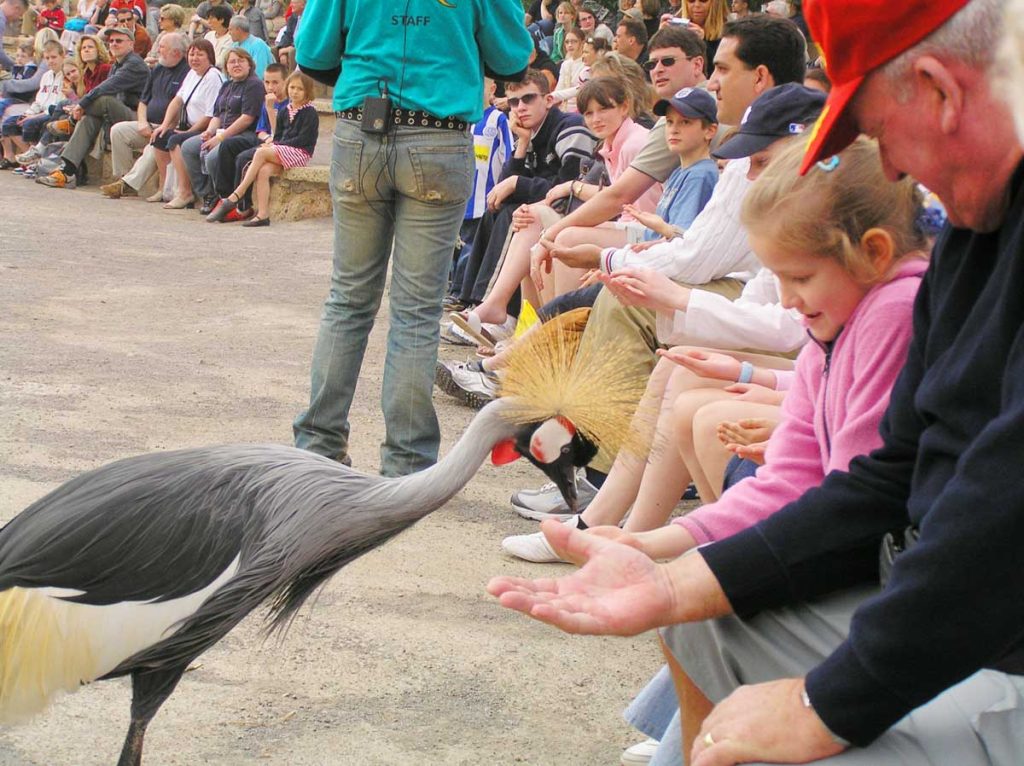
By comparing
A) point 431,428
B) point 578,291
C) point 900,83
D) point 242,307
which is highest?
point 900,83

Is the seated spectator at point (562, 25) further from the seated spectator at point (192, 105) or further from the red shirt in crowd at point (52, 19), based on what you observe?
the red shirt in crowd at point (52, 19)

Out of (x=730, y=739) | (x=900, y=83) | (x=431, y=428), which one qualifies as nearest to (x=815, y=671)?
(x=730, y=739)

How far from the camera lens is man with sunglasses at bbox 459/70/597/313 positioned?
6055 mm

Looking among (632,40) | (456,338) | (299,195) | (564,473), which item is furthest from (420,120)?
(299,195)

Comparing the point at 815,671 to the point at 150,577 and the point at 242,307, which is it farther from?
the point at 242,307

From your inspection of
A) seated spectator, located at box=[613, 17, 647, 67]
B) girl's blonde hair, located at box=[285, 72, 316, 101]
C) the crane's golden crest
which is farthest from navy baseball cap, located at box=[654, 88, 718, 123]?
girl's blonde hair, located at box=[285, 72, 316, 101]

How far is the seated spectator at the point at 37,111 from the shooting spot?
43.0ft

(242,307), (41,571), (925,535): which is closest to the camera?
(925,535)

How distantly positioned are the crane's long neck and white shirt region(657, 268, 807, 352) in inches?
24.6

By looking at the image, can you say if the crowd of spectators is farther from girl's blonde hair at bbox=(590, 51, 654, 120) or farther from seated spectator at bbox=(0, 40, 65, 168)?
girl's blonde hair at bbox=(590, 51, 654, 120)

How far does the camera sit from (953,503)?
1361mm

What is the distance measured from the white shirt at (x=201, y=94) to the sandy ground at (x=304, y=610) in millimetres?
4159

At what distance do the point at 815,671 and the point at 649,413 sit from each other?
1.60 meters

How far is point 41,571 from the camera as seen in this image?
2.34 m
